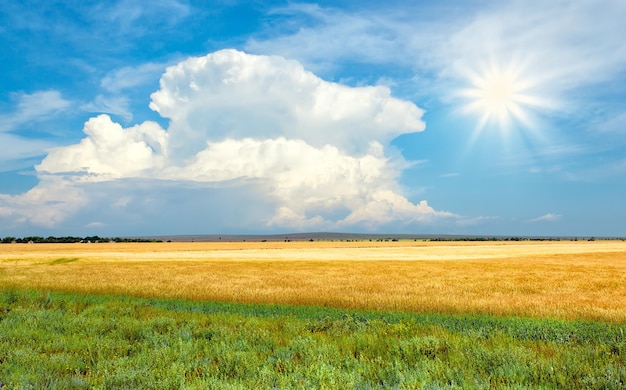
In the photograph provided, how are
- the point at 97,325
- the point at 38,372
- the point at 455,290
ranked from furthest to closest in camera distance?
the point at 455,290
the point at 97,325
the point at 38,372

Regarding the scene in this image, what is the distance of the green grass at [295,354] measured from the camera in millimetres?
8562

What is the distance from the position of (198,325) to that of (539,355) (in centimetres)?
980

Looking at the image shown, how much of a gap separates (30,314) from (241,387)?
12366 millimetres

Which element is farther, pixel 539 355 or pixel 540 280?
pixel 540 280

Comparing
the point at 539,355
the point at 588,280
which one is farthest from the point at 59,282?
the point at 588,280

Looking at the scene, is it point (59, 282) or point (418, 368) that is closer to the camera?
point (418, 368)

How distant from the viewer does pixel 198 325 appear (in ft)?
47.8

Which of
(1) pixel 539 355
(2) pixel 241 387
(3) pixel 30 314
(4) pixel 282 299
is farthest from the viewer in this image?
(4) pixel 282 299

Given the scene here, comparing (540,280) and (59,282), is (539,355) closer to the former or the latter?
(540,280)

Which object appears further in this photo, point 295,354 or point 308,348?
point 308,348

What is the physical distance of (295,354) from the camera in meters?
10.8

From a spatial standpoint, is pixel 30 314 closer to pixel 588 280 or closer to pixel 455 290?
pixel 455 290

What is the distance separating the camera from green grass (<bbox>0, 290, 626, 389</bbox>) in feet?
28.1

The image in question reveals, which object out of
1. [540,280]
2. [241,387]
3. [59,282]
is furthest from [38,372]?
[540,280]
